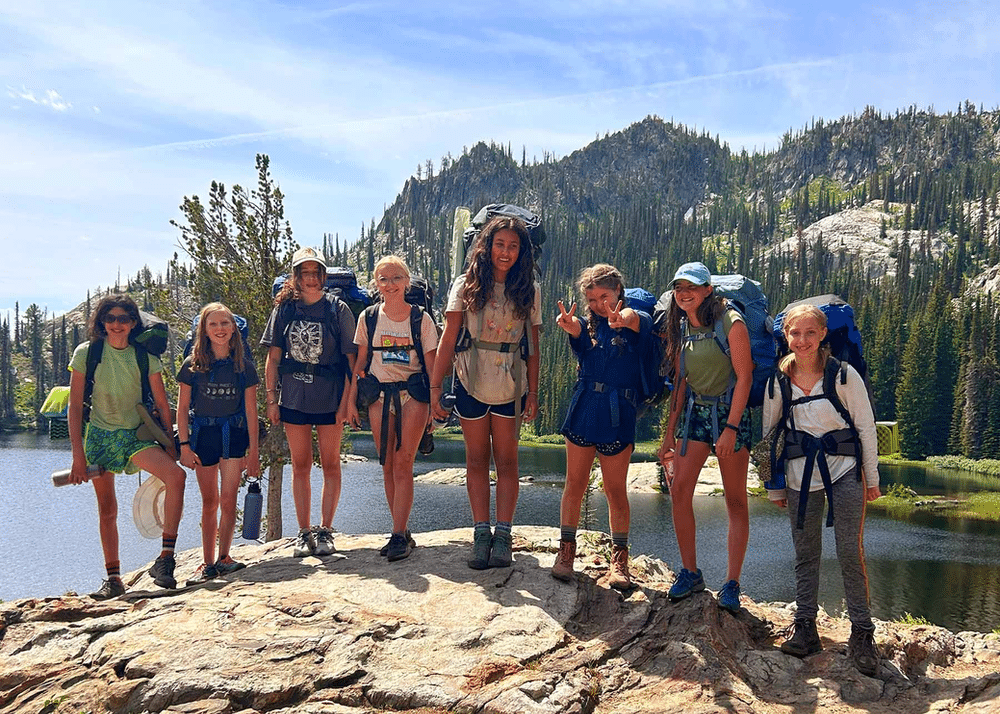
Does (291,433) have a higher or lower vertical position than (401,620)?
higher

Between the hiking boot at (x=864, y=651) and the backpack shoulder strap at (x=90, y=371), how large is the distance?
5.75 meters

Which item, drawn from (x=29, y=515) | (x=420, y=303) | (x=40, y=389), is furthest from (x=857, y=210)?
(x=420, y=303)

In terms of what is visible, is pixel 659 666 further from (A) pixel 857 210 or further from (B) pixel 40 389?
(A) pixel 857 210

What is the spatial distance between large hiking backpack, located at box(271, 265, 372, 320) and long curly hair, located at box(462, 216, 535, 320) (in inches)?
63.1

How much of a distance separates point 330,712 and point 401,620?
90cm

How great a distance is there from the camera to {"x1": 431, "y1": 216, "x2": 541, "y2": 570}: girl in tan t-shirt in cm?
538

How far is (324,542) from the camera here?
6320 millimetres

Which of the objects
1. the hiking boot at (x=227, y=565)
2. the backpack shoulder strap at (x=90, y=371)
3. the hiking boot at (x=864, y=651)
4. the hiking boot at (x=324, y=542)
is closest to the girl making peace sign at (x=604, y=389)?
the hiking boot at (x=864, y=651)

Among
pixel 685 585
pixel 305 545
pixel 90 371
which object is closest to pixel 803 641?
pixel 685 585

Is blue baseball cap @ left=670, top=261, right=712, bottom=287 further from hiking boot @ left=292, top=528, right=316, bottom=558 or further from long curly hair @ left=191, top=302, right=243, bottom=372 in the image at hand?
hiking boot @ left=292, top=528, right=316, bottom=558

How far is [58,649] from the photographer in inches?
194

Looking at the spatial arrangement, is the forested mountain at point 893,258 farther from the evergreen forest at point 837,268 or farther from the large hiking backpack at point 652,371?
the large hiking backpack at point 652,371

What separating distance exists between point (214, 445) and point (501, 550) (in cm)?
249

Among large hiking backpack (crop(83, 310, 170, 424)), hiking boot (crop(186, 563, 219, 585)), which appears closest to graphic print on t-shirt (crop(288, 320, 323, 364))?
large hiking backpack (crop(83, 310, 170, 424))
